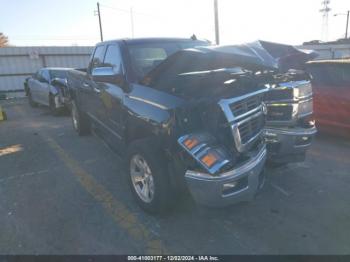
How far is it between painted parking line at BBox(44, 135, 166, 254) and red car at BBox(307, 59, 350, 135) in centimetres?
445

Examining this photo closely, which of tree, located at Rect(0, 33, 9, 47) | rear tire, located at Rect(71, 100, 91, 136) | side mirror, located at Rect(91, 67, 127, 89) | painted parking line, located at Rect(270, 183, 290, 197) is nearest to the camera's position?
side mirror, located at Rect(91, 67, 127, 89)

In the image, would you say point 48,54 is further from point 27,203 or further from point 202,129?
point 202,129

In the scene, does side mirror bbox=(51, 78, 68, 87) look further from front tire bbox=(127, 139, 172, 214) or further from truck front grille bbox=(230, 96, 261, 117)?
truck front grille bbox=(230, 96, 261, 117)

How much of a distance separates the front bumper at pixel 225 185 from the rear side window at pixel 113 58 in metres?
1.98

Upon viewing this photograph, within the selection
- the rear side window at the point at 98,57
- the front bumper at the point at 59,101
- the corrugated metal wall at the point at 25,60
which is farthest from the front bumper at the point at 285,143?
the corrugated metal wall at the point at 25,60

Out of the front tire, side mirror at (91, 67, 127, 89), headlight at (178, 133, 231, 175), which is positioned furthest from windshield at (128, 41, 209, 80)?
headlight at (178, 133, 231, 175)

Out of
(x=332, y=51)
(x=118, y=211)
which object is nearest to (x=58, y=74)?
(x=118, y=211)

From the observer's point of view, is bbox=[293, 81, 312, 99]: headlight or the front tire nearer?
the front tire

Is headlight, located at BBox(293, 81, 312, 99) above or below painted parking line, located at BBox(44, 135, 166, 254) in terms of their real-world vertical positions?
above

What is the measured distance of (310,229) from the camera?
3180mm

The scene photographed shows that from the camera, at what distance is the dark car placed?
9.77 metres

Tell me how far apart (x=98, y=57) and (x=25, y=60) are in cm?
1431

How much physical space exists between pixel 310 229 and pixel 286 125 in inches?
52.4

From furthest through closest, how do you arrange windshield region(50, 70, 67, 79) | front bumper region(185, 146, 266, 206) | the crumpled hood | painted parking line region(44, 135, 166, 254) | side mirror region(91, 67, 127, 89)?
windshield region(50, 70, 67, 79)
side mirror region(91, 67, 127, 89)
the crumpled hood
painted parking line region(44, 135, 166, 254)
front bumper region(185, 146, 266, 206)
